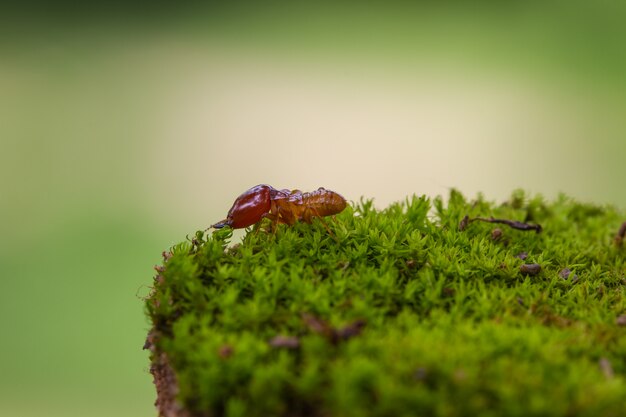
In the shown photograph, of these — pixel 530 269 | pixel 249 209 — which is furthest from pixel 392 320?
pixel 249 209

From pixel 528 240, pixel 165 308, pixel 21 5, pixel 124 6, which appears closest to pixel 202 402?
pixel 165 308

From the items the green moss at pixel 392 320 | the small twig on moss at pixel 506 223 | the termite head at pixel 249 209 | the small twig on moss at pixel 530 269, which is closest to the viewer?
the green moss at pixel 392 320

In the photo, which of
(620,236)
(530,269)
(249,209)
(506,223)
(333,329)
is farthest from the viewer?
(620,236)

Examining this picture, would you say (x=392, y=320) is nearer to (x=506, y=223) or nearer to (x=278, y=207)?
(x=278, y=207)

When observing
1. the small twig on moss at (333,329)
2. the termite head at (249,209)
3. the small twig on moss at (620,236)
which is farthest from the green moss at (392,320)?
the small twig on moss at (620,236)

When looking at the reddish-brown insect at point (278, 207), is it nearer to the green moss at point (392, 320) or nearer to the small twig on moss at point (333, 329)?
the green moss at point (392, 320)

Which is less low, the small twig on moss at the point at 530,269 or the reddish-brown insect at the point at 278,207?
the reddish-brown insect at the point at 278,207

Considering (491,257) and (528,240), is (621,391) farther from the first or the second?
(528,240)

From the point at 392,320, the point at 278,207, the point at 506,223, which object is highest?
the point at 278,207
